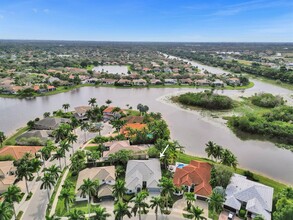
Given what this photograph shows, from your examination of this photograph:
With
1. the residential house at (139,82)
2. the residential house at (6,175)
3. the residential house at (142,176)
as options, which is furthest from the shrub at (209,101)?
the residential house at (6,175)

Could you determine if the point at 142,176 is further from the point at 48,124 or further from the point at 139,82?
the point at 139,82

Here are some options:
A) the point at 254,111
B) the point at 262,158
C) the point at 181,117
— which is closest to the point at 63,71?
the point at 181,117

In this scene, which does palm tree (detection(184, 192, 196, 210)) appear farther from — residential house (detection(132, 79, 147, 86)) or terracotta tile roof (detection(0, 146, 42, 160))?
residential house (detection(132, 79, 147, 86))

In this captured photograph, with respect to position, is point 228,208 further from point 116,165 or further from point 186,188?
point 116,165

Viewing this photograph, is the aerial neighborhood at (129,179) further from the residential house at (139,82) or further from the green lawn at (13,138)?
the residential house at (139,82)

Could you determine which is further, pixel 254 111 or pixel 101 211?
pixel 254 111
